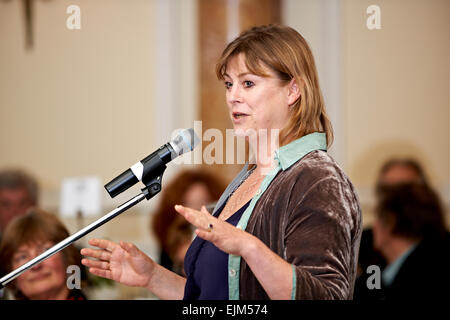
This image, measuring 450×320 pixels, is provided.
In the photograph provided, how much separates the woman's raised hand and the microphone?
187 millimetres

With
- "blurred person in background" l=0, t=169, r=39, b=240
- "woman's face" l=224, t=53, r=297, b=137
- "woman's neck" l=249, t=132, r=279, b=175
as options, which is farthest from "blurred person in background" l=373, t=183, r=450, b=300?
"blurred person in background" l=0, t=169, r=39, b=240

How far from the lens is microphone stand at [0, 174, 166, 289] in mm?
1093

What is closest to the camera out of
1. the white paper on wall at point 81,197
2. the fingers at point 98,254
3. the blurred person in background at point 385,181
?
the fingers at point 98,254

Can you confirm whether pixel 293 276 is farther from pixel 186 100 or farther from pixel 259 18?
pixel 259 18

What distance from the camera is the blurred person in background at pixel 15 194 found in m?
2.70

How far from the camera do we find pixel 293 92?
114 cm

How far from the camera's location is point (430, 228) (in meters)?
2.41

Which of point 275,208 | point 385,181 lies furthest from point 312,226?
point 385,181

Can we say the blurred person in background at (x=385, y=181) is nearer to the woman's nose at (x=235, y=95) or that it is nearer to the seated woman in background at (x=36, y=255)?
the seated woman in background at (x=36, y=255)

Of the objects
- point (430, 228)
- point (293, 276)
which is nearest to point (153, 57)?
point (430, 228)

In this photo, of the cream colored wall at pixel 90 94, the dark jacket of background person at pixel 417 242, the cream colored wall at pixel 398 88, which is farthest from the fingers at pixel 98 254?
the cream colored wall at pixel 398 88

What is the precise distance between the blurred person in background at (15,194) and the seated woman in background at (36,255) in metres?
0.85

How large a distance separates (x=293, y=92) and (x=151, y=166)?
316mm
